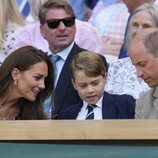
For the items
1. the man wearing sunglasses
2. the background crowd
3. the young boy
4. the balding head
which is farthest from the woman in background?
the balding head

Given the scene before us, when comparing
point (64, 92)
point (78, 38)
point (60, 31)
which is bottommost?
point (64, 92)

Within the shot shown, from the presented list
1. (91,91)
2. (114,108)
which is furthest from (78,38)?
(114,108)

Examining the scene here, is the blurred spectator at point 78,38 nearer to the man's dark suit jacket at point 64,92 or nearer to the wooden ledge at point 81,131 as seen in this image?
the man's dark suit jacket at point 64,92

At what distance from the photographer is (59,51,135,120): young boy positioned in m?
3.85

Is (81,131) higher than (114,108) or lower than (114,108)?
higher

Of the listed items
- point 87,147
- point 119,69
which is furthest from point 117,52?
point 87,147

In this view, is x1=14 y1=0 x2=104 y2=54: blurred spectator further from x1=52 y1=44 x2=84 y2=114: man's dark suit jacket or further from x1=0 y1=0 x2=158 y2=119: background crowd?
x1=52 y1=44 x2=84 y2=114: man's dark suit jacket

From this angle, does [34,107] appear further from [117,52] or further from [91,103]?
[117,52]

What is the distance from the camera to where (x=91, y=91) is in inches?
154

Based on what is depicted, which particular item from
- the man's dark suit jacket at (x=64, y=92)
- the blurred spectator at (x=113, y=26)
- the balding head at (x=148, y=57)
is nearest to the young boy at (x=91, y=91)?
the man's dark suit jacket at (x=64, y=92)

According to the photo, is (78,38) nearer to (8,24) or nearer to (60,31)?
(60,31)

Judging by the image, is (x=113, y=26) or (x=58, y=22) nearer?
(x=58, y=22)

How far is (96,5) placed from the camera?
18.6ft

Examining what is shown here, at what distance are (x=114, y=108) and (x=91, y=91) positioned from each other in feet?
0.72
